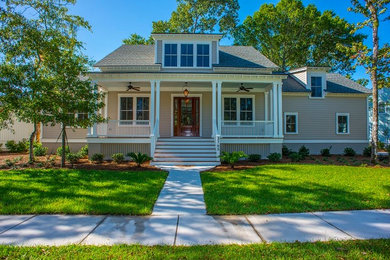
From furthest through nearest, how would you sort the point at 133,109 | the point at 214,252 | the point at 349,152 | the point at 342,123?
the point at 342,123, the point at 349,152, the point at 133,109, the point at 214,252

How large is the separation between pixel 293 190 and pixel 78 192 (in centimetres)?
511

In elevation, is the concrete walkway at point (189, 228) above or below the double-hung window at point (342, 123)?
below

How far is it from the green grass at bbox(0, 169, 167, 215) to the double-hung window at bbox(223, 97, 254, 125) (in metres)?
7.42

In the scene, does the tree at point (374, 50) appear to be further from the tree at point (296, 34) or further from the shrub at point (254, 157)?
the tree at point (296, 34)

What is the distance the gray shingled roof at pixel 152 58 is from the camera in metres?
12.6

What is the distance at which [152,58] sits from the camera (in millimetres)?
13352

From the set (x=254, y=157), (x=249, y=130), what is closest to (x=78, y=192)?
(x=254, y=157)

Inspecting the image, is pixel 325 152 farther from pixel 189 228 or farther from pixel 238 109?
pixel 189 228

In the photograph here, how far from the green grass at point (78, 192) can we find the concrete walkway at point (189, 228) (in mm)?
264

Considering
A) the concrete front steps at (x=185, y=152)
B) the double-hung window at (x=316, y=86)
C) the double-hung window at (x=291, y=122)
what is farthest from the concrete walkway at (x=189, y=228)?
the double-hung window at (x=316, y=86)

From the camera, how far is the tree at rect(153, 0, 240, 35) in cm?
2430

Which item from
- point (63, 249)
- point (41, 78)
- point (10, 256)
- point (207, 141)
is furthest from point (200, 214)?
point (41, 78)

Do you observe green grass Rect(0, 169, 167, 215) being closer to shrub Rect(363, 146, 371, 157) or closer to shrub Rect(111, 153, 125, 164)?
shrub Rect(111, 153, 125, 164)

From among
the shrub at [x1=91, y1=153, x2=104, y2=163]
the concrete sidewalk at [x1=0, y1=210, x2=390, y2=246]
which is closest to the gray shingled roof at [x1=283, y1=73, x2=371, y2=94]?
the shrub at [x1=91, y1=153, x2=104, y2=163]
